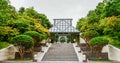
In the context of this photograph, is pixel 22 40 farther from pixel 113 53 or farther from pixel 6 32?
pixel 113 53

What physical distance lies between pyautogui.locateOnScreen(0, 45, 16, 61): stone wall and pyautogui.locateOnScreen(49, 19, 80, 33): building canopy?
24.7 m

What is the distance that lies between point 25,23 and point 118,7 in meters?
10.9

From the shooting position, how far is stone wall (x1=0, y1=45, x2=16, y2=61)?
25.1 metres

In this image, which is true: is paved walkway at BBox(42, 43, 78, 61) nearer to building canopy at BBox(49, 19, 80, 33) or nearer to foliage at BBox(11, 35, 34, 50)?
foliage at BBox(11, 35, 34, 50)

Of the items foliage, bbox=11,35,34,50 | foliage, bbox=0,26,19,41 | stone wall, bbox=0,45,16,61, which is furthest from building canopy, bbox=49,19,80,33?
foliage, bbox=11,35,34,50

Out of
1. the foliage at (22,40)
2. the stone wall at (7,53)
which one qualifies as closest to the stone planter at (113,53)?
the foliage at (22,40)

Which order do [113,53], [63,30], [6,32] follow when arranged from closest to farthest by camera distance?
[6,32] < [113,53] < [63,30]

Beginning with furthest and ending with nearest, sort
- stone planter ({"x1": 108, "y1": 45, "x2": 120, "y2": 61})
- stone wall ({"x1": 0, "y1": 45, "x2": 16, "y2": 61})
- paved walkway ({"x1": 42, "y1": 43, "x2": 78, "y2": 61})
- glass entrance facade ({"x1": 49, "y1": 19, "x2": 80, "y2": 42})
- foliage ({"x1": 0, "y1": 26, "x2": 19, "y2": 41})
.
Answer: glass entrance facade ({"x1": 49, "y1": 19, "x2": 80, "y2": 42})
paved walkway ({"x1": 42, "y1": 43, "x2": 78, "y2": 61})
stone wall ({"x1": 0, "y1": 45, "x2": 16, "y2": 61})
stone planter ({"x1": 108, "y1": 45, "x2": 120, "y2": 61})
foliage ({"x1": 0, "y1": 26, "x2": 19, "y2": 41})

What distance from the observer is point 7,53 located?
87.8ft

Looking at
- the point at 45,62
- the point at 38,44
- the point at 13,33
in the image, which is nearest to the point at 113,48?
the point at 45,62

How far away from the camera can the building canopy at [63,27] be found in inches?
2108

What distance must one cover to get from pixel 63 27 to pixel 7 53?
97.9 ft

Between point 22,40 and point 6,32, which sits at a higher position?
point 6,32

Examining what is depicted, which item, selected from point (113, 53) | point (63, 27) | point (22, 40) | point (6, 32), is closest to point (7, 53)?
point (6, 32)
